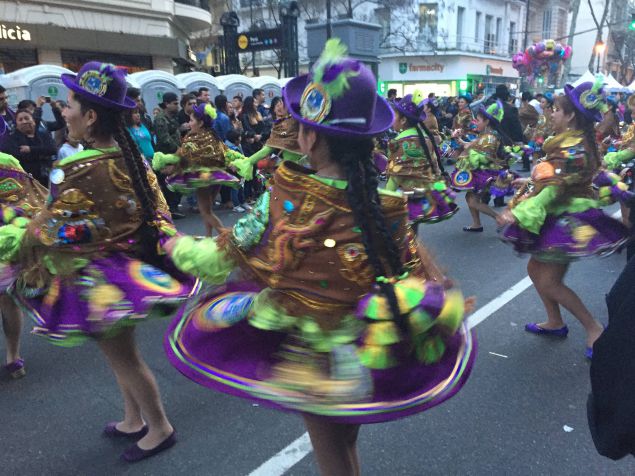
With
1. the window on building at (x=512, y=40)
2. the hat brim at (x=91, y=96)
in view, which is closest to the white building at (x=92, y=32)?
the hat brim at (x=91, y=96)

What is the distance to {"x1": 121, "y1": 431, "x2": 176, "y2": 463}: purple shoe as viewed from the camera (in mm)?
2832

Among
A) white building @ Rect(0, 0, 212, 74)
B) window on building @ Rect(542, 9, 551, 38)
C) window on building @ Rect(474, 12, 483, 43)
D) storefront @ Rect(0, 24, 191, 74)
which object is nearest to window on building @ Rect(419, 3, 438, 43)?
window on building @ Rect(474, 12, 483, 43)

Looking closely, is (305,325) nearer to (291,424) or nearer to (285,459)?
(285,459)

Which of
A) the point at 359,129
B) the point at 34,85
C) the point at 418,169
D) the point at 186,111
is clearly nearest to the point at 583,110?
the point at 418,169

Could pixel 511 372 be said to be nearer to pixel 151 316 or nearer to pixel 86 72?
pixel 151 316

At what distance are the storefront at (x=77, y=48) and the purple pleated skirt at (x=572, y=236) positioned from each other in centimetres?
1617

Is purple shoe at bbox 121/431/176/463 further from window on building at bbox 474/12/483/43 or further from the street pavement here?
window on building at bbox 474/12/483/43

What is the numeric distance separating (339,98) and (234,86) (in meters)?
15.0

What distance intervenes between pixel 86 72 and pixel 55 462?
2.06 m

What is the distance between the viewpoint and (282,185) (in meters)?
1.89

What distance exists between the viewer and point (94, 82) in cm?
259

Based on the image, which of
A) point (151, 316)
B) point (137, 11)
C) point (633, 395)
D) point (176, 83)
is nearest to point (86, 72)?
point (151, 316)

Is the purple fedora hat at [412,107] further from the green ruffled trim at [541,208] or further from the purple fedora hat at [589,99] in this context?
the green ruffled trim at [541,208]

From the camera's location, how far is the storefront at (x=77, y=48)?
1717cm
